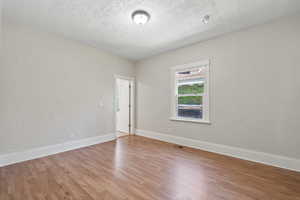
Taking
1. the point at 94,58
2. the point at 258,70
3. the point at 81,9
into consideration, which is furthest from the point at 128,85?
the point at 258,70

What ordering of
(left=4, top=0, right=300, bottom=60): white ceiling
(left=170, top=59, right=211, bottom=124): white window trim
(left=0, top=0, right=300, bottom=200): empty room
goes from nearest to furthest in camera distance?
(left=0, top=0, right=300, bottom=200): empty room, (left=4, top=0, right=300, bottom=60): white ceiling, (left=170, top=59, right=211, bottom=124): white window trim

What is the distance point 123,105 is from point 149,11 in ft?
12.3

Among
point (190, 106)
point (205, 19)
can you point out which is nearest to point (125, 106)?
point (190, 106)

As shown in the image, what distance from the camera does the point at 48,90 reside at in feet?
10.2

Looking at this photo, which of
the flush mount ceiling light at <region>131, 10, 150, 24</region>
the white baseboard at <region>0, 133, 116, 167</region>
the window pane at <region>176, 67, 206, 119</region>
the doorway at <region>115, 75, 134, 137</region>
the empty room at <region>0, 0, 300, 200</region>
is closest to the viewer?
the empty room at <region>0, 0, 300, 200</region>

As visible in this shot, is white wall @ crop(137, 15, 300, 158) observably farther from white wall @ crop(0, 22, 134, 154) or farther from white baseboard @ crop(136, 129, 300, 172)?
white wall @ crop(0, 22, 134, 154)

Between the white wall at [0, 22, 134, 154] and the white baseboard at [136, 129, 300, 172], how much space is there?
2.28 m

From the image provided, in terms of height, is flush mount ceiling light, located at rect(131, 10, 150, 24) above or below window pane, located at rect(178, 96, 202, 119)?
above

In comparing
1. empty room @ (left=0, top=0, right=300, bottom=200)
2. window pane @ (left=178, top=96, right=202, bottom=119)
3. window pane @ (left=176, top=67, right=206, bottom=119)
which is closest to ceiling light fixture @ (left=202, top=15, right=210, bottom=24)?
empty room @ (left=0, top=0, right=300, bottom=200)

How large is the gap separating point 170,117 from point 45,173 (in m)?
3.14

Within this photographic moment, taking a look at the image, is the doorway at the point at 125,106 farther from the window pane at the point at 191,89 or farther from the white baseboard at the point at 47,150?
the window pane at the point at 191,89

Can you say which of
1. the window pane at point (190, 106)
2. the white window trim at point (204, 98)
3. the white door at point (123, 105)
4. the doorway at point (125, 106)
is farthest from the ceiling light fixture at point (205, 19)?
the white door at point (123, 105)

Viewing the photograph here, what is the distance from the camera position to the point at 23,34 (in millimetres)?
2807

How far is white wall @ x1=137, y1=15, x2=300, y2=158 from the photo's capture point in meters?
2.45
